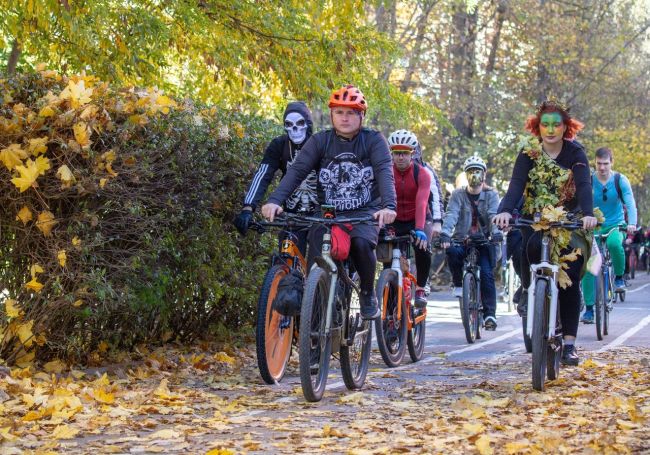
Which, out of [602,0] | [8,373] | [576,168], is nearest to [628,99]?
[602,0]

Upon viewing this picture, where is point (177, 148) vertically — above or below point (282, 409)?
above

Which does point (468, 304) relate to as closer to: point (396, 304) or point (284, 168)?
point (396, 304)

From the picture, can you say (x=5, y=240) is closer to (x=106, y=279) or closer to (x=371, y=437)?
(x=106, y=279)

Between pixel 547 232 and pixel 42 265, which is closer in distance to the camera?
pixel 42 265

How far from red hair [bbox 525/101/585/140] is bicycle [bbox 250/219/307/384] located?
1949mm

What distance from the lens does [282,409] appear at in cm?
736

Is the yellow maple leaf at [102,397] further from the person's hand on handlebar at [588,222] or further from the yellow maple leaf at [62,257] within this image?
the person's hand on handlebar at [588,222]

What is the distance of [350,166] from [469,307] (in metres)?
5.06

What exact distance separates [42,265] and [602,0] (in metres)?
31.1

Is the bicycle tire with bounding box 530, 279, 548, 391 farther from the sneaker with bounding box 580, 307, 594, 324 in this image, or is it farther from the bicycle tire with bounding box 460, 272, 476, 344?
the sneaker with bounding box 580, 307, 594, 324

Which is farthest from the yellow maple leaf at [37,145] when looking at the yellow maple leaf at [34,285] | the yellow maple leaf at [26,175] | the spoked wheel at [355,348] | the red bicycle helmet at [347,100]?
the spoked wheel at [355,348]

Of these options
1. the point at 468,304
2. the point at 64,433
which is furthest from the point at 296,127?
the point at 468,304

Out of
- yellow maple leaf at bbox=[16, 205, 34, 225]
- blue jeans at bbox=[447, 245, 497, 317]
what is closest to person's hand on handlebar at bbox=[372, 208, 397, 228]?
yellow maple leaf at bbox=[16, 205, 34, 225]

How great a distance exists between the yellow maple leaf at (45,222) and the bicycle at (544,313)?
10.7ft
